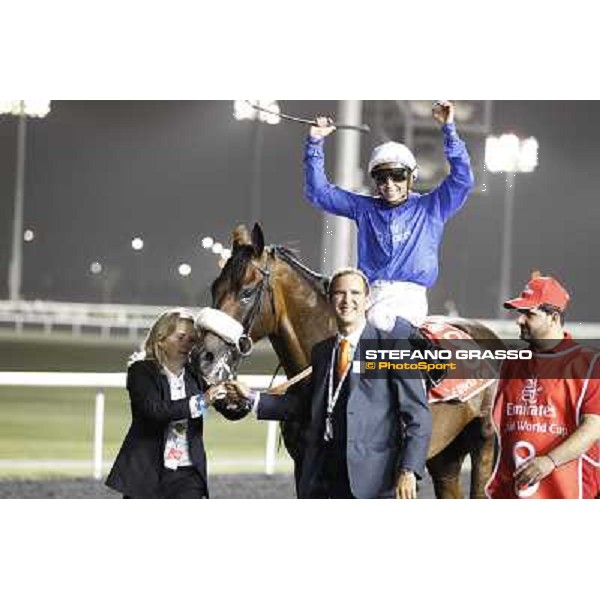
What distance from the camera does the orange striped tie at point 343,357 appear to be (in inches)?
198

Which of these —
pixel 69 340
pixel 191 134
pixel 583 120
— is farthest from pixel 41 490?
pixel 583 120

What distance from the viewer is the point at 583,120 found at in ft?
17.8

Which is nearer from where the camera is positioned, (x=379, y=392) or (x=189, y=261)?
(x=379, y=392)

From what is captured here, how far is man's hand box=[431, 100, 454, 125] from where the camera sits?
529 cm

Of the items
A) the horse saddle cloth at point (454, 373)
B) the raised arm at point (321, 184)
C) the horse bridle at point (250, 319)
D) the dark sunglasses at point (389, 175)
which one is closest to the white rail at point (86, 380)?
the horse bridle at point (250, 319)

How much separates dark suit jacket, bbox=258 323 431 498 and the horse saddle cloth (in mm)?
204

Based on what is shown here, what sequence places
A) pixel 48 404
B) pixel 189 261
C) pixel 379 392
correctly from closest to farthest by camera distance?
pixel 379 392, pixel 189 261, pixel 48 404

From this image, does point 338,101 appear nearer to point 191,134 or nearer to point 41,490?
point 191,134

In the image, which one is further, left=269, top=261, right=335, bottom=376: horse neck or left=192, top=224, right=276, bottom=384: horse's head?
left=269, top=261, right=335, bottom=376: horse neck

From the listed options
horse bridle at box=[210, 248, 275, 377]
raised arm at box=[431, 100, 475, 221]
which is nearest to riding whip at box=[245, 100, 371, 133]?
raised arm at box=[431, 100, 475, 221]

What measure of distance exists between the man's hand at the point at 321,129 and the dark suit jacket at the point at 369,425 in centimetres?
82

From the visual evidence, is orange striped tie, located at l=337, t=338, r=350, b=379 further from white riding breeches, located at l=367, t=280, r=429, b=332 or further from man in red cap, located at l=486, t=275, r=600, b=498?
man in red cap, located at l=486, t=275, r=600, b=498

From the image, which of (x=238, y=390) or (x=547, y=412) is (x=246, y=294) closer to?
(x=238, y=390)

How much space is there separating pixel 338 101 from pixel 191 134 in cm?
57
